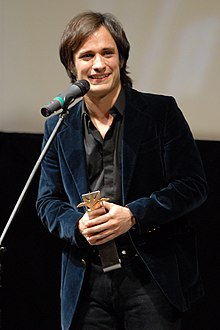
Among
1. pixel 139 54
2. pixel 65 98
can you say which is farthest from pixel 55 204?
pixel 139 54

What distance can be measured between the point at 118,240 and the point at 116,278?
99 millimetres

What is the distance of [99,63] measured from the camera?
1669 millimetres

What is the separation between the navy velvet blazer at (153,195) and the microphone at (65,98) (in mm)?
221

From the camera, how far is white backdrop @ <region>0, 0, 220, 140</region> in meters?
2.23

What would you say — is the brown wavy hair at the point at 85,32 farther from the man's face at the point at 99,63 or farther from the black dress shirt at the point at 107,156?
the black dress shirt at the point at 107,156

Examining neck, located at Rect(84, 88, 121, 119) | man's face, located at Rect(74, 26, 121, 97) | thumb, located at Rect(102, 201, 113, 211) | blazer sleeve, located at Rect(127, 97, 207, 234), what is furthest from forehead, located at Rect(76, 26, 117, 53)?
thumb, located at Rect(102, 201, 113, 211)

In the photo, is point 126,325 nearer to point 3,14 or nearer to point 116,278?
point 116,278

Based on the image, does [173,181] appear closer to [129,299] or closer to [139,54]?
[129,299]

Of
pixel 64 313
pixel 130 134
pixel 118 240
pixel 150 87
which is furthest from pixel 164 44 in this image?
pixel 64 313

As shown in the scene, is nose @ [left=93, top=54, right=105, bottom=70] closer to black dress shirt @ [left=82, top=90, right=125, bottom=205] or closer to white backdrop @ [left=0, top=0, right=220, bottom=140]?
black dress shirt @ [left=82, top=90, right=125, bottom=205]

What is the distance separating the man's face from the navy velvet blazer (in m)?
0.09

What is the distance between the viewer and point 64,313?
1.72 m

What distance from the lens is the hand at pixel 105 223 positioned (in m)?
1.56

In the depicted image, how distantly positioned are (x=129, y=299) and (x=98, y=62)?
24.9 inches
